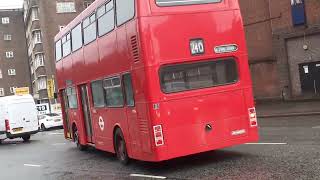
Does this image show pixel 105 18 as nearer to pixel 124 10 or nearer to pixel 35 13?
pixel 124 10

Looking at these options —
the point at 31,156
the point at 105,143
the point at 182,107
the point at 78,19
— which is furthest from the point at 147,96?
the point at 31,156

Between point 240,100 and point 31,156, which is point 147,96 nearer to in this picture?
point 240,100

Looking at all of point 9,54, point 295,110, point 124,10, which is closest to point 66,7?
point 9,54

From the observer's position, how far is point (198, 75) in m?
11.6

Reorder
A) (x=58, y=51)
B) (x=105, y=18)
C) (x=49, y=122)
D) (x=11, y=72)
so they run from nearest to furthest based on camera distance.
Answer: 1. (x=105, y=18)
2. (x=58, y=51)
3. (x=49, y=122)
4. (x=11, y=72)

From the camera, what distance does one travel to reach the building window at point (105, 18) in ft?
42.7

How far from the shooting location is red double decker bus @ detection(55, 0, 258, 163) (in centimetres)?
1120

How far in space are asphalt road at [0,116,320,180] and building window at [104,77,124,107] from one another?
1.60 m

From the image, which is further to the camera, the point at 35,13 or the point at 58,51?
the point at 35,13

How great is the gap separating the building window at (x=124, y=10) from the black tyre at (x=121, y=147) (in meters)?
2.91

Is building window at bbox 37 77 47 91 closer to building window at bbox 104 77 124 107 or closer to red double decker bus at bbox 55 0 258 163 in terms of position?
building window at bbox 104 77 124 107

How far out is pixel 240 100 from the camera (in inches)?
470

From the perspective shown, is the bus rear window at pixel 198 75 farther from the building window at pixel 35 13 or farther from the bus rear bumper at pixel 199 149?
the building window at pixel 35 13

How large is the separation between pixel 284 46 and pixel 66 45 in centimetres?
1648
